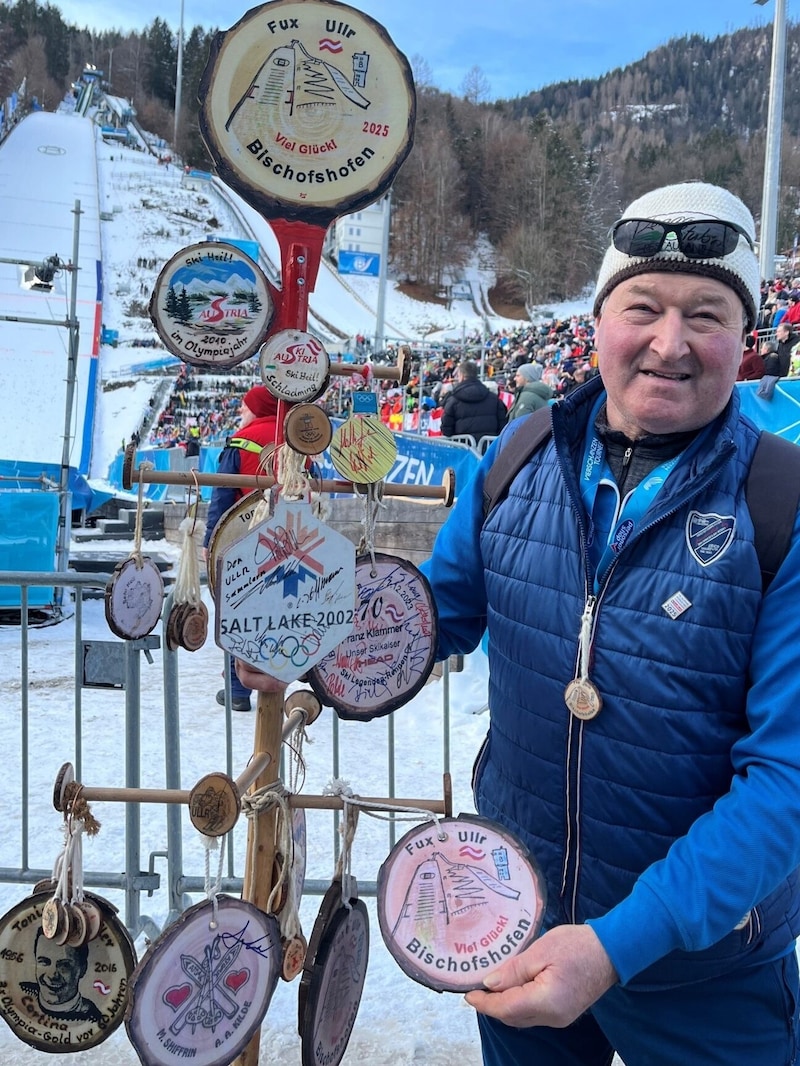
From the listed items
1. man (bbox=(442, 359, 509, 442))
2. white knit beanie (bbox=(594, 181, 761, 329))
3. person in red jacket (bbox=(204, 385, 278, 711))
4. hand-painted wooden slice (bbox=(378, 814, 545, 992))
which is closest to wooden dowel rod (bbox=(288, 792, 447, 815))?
hand-painted wooden slice (bbox=(378, 814, 545, 992))

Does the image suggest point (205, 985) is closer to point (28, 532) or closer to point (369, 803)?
point (369, 803)

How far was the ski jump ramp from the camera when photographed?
1744 cm

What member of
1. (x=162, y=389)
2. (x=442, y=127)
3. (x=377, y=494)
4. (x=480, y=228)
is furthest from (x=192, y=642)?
(x=442, y=127)

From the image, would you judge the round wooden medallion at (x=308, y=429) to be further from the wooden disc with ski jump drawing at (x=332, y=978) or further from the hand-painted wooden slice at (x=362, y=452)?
the wooden disc with ski jump drawing at (x=332, y=978)

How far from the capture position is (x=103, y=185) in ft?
132

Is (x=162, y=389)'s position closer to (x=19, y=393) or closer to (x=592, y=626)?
(x=19, y=393)

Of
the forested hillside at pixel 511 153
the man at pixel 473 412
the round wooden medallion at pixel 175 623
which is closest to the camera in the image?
the round wooden medallion at pixel 175 623

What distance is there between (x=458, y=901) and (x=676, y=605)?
47 cm

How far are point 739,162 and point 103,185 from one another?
38.0 metres

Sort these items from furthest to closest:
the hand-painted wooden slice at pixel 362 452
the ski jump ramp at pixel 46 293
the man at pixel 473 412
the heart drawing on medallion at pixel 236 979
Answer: the ski jump ramp at pixel 46 293 < the man at pixel 473 412 < the hand-painted wooden slice at pixel 362 452 < the heart drawing on medallion at pixel 236 979

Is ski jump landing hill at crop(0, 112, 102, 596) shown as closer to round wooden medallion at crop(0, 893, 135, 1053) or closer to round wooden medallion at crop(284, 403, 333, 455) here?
round wooden medallion at crop(0, 893, 135, 1053)

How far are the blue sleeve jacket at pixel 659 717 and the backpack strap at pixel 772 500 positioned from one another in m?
0.01

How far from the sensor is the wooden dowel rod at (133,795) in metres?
1.04

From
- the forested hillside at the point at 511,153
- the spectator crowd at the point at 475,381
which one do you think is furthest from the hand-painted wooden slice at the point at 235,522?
the forested hillside at the point at 511,153
